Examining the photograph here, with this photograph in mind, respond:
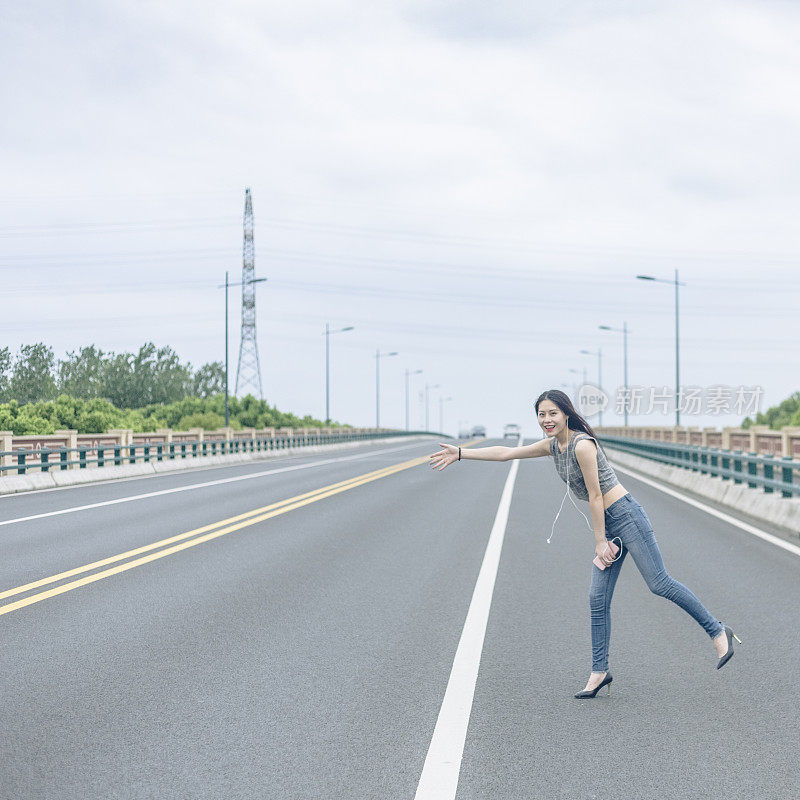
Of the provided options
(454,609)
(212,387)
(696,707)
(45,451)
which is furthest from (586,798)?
(212,387)

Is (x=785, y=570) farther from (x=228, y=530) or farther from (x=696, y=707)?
(x=228, y=530)

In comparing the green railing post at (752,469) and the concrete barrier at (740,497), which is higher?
the green railing post at (752,469)

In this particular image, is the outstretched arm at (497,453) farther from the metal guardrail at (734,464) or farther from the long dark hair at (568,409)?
the metal guardrail at (734,464)

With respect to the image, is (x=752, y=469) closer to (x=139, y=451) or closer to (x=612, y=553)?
(x=612, y=553)

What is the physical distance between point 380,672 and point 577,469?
187cm

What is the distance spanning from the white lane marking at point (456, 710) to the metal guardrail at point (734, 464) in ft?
25.0

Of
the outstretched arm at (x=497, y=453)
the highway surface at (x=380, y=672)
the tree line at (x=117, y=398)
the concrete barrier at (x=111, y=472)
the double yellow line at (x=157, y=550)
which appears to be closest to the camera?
the highway surface at (x=380, y=672)

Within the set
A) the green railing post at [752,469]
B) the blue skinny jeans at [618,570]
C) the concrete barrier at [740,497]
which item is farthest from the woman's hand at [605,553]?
the green railing post at [752,469]

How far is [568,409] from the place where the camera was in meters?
6.02

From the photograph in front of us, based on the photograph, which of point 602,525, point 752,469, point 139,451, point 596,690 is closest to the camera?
point 602,525

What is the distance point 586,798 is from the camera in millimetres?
4402

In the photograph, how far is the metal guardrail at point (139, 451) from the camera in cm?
2522

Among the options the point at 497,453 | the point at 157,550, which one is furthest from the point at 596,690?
the point at 157,550

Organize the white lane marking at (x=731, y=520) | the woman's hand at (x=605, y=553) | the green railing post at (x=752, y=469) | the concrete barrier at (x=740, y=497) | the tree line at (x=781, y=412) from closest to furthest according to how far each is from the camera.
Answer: the woman's hand at (x=605, y=553) → the white lane marking at (x=731, y=520) → the concrete barrier at (x=740, y=497) → the green railing post at (x=752, y=469) → the tree line at (x=781, y=412)
